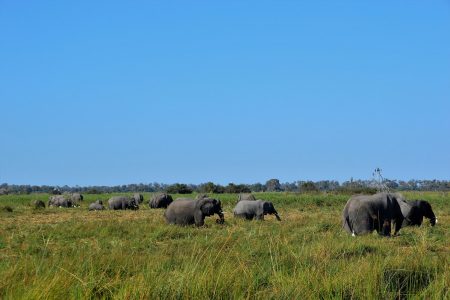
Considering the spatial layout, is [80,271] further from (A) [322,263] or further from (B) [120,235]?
(B) [120,235]

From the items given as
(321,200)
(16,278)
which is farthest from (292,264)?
(321,200)

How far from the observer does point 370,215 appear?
51.3 feet

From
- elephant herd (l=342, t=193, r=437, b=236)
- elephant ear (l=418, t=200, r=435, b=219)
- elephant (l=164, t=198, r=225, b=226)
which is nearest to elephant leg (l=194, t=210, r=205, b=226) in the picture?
elephant (l=164, t=198, r=225, b=226)

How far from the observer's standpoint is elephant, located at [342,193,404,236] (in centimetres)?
1563

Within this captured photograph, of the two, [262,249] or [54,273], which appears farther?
[262,249]

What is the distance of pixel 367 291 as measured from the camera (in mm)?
5094

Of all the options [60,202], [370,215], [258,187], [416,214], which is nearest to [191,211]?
[370,215]

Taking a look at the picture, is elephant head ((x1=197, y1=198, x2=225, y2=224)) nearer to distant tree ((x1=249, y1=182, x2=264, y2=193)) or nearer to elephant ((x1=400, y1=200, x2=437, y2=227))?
elephant ((x1=400, y1=200, x2=437, y2=227))

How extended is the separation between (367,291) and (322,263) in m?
1.25

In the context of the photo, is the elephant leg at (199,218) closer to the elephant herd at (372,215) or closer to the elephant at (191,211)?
the elephant at (191,211)

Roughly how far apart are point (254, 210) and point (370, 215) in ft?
35.5

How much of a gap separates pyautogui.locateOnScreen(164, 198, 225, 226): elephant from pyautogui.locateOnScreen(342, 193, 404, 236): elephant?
21.5 feet

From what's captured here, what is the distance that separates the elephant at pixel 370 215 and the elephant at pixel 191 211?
6558mm

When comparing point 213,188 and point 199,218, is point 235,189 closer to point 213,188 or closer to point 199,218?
point 213,188
